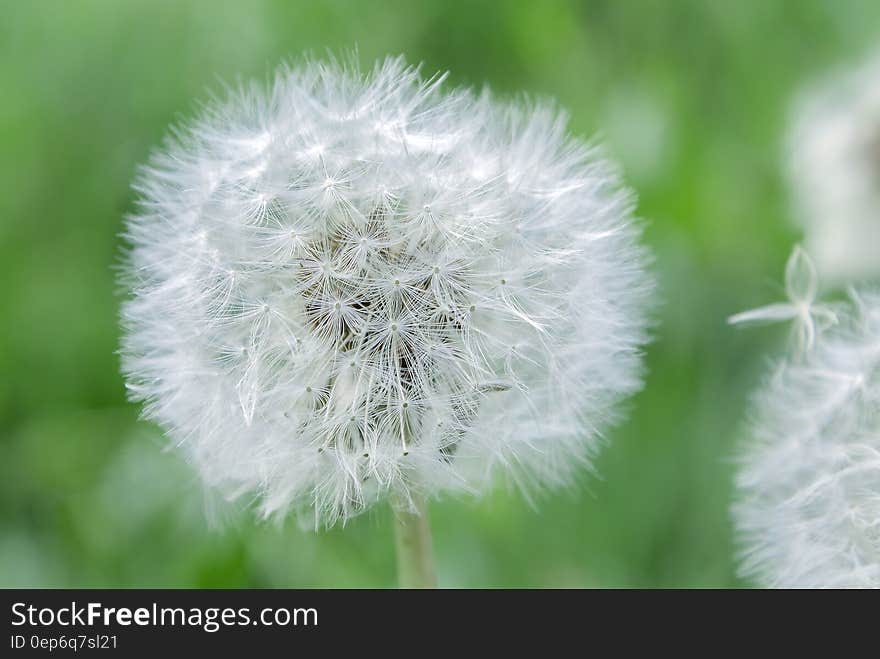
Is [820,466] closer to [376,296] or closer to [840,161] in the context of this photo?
[376,296]

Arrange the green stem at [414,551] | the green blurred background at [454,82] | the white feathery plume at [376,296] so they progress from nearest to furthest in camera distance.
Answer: the white feathery plume at [376,296], the green stem at [414,551], the green blurred background at [454,82]

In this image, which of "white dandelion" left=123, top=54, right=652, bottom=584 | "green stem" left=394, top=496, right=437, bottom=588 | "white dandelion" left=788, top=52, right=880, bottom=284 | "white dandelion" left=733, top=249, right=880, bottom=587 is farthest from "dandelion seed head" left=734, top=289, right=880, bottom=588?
"white dandelion" left=788, top=52, right=880, bottom=284

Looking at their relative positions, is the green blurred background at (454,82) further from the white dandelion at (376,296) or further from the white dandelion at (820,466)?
the white dandelion at (376,296)

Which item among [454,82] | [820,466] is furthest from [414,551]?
[454,82]

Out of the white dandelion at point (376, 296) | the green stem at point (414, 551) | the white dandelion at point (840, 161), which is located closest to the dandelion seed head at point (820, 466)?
the white dandelion at point (376, 296)
